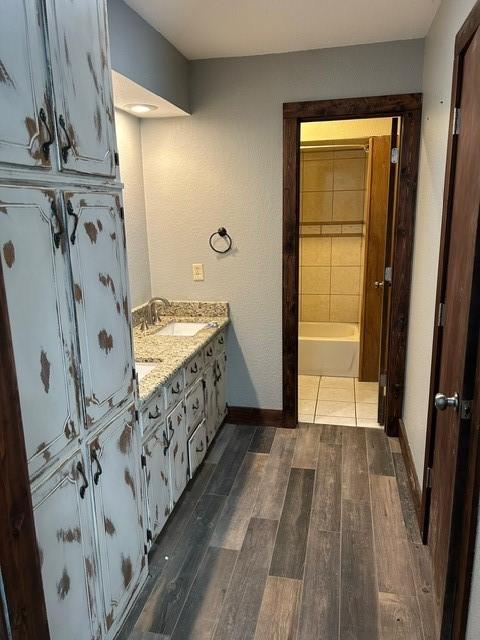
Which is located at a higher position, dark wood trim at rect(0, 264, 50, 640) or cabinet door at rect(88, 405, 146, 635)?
dark wood trim at rect(0, 264, 50, 640)

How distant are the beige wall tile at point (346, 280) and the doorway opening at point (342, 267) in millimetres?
10

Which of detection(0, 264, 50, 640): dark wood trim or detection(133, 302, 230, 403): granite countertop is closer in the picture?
detection(0, 264, 50, 640): dark wood trim

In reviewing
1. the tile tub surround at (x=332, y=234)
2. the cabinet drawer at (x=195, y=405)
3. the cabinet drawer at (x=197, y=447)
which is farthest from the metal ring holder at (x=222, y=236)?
the tile tub surround at (x=332, y=234)

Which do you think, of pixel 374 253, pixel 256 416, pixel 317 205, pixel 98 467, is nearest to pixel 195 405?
pixel 256 416

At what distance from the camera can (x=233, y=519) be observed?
7.89 feet

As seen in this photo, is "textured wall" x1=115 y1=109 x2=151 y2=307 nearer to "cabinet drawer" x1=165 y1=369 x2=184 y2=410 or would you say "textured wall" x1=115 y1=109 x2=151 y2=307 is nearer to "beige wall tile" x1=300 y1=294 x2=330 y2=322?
"cabinet drawer" x1=165 y1=369 x2=184 y2=410

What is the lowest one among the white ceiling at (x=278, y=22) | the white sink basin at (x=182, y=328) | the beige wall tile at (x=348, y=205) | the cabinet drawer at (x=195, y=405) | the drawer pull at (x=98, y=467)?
the cabinet drawer at (x=195, y=405)

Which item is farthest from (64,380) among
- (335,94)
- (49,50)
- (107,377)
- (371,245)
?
(371,245)

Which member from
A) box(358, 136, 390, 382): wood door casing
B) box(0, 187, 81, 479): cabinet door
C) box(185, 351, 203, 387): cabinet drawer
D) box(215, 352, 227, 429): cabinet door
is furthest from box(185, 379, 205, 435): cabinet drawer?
box(358, 136, 390, 382): wood door casing

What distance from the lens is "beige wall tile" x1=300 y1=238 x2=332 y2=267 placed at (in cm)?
488

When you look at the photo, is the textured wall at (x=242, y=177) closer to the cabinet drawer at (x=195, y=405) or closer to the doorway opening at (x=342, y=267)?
the cabinet drawer at (x=195, y=405)

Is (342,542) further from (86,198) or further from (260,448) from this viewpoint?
(86,198)

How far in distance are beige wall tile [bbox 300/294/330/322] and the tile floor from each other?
0.78m

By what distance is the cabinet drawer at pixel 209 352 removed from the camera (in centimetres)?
287
